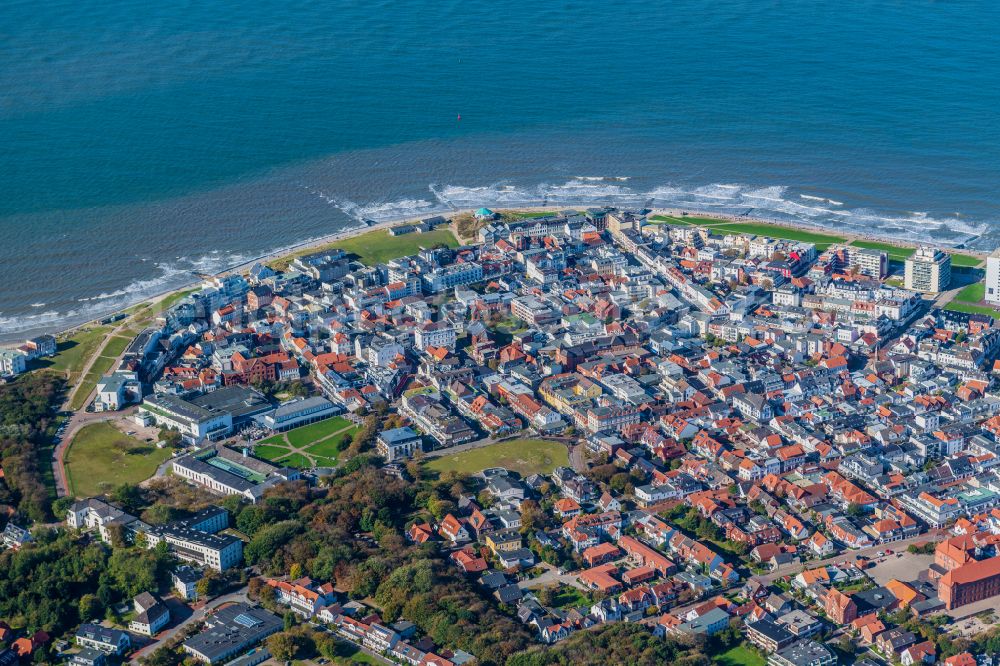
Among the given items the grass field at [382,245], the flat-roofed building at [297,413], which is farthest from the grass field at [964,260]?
the flat-roofed building at [297,413]

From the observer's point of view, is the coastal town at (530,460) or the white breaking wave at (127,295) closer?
the coastal town at (530,460)

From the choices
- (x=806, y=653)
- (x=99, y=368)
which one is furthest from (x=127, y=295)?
(x=806, y=653)

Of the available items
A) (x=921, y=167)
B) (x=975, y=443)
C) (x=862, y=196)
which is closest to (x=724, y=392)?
(x=975, y=443)

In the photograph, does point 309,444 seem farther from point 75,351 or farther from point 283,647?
point 75,351

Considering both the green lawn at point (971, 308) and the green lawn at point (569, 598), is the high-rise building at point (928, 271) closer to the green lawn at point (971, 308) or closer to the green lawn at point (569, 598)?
the green lawn at point (971, 308)

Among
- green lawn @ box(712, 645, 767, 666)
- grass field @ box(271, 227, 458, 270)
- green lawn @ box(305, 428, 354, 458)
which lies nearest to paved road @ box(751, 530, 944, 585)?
green lawn @ box(712, 645, 767, 666)

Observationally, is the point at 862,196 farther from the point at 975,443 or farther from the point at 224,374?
the point at 224,374
